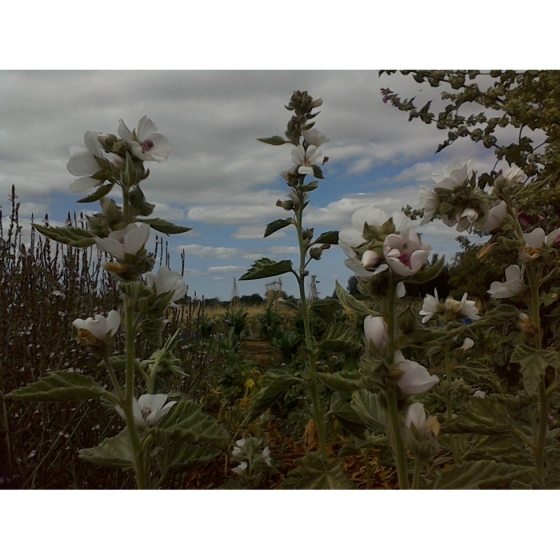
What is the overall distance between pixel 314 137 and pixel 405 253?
656 mm

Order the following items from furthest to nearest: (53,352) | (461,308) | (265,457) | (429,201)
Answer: (53,352) < (265,457) < (461,308) < (429,201)

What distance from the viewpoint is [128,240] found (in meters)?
0.81

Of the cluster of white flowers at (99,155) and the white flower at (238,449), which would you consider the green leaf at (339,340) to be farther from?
the cluster of white flowers at (99,155)

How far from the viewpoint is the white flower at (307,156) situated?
122cm

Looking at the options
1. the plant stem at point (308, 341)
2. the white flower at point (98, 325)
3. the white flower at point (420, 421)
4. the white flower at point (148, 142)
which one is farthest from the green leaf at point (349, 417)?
the white flower at point (148, 142)

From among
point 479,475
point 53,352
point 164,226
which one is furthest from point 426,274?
point 53,352

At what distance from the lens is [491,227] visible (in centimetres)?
99

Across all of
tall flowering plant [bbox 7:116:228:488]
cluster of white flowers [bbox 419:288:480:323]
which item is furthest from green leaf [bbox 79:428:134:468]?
cluster of white flowers [bbox 419:288:480:323]

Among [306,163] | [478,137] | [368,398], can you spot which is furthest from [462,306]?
[478,137]

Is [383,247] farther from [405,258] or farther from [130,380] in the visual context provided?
[130,380]

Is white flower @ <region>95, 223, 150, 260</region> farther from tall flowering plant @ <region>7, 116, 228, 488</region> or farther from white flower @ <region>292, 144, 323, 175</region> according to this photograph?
white flower @ <region>292, 144, 323, 175</region>

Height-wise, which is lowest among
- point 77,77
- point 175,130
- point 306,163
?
point 306,163

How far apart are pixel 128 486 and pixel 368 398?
2.65 ft

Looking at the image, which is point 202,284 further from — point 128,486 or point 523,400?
point 523,400
